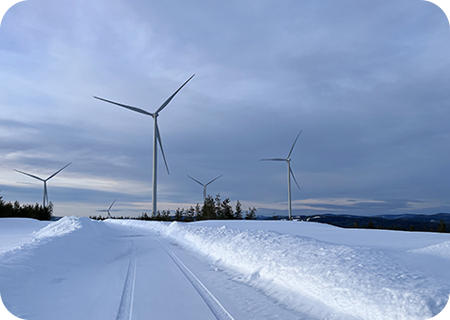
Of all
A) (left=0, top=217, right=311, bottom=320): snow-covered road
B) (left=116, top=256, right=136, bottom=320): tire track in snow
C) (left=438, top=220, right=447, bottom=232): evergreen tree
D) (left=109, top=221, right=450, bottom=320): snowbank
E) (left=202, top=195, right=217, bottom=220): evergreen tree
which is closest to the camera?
(left=109, top=221, right=450, bottom=320): snowbank

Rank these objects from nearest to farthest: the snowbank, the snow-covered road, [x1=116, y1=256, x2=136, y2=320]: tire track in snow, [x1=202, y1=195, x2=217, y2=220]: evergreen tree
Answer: the snowbank
[x1=116, y1=256, x2=136, y2=320]: tire track in snow
the snow-covered road
[x1=202, y1=195, x2=217, y2=220]: evergreen tree

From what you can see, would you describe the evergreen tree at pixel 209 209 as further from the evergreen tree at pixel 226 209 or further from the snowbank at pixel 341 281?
the snowbank at pixel 341 281

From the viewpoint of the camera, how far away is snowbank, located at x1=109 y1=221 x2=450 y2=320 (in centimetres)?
526

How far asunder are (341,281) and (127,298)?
4.58 meters

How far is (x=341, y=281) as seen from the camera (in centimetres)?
658

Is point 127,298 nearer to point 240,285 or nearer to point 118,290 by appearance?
point 118,290

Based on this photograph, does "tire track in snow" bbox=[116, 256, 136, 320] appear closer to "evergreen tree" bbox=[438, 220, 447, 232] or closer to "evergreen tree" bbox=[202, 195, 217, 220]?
"evergreen tree" bbox=[438, 220, 447, 232]

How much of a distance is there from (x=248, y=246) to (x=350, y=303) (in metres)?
5.89

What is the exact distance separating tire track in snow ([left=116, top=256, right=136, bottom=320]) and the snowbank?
2976mm

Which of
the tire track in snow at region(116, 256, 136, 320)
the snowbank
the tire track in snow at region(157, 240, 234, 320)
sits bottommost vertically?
the tire track in snow at region(157, 240, 234, 320)

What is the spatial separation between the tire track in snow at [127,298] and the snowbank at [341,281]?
2.98 meters

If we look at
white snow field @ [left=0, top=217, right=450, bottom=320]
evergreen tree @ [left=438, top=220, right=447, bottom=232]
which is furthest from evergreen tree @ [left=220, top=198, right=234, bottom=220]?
white snow field @ [left=0, top=217, right=450, bottom=320]

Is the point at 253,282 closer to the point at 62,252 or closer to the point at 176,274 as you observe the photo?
the point at 176,274

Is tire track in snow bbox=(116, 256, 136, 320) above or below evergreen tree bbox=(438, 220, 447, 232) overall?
above
